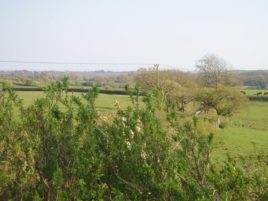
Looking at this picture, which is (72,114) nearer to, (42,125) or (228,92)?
(42,125)

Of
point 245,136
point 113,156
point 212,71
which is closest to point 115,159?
point 113,156

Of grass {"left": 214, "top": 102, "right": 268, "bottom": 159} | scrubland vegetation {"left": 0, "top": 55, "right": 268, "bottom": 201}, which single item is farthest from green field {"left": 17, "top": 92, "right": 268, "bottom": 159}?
scrubland vegetation {"left": 0, "top": 55, "right": 268, "bottom": 201}

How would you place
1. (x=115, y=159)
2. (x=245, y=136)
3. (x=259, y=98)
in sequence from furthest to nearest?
(x=259, y=98), (x=245, y=136), (x=115, y=159)

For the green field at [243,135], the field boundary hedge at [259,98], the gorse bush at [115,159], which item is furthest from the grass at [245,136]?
the field boundary hedge at [259,98]

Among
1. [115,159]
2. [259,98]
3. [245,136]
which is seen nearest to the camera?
[115,159]

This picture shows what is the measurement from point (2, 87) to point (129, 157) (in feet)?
14.5

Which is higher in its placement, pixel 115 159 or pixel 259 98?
pixel 115 159

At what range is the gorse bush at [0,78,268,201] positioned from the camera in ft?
15.1

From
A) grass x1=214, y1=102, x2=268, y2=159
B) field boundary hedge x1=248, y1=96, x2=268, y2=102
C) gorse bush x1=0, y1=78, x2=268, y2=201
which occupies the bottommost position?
grass x1=214, y1=102, x2=268, y2=159

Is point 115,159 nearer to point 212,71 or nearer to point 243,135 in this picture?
point 243,135

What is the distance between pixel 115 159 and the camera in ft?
17.8

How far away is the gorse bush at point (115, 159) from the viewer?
4.60 metres

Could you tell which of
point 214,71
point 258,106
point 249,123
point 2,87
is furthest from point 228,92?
point 2,87

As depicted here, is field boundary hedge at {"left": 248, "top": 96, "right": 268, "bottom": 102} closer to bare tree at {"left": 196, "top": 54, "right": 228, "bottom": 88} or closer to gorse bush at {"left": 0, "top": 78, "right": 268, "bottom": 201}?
bare tree at {"left": 196, "top": 54, "right": 228, "bottom": 88}
